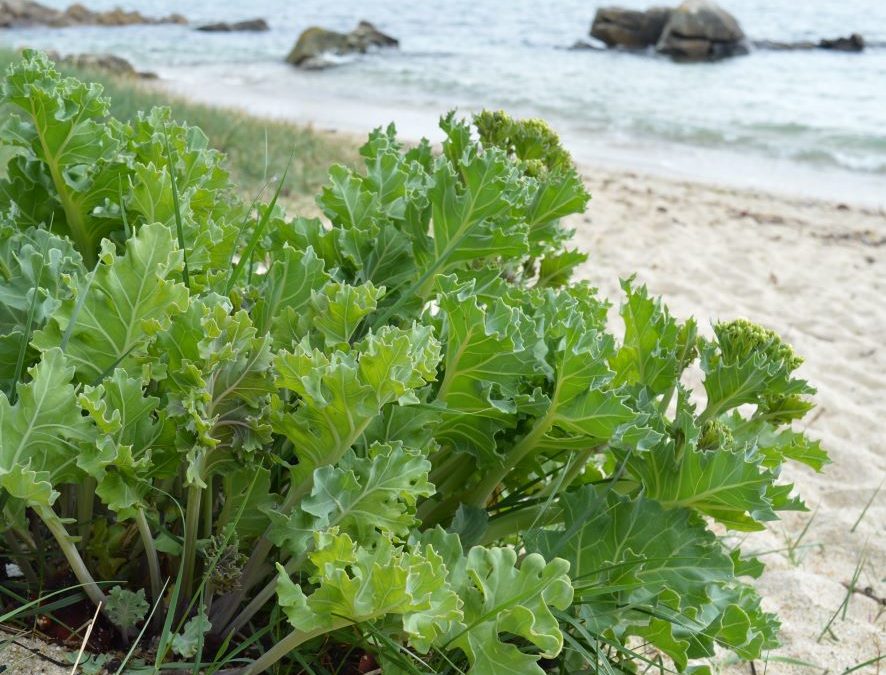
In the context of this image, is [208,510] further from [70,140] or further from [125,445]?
[70,140]

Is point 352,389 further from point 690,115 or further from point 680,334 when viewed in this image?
point 690,115

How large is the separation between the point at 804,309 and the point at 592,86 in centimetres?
1254

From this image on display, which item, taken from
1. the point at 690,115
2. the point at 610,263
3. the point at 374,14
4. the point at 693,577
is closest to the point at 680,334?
the point at 693,577

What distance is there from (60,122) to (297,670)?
117 centimetres

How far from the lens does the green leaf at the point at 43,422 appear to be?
1279 mm

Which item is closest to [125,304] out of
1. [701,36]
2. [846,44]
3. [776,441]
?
[776,441]

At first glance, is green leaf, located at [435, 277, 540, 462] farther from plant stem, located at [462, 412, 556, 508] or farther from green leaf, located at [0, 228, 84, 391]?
green leaf, located at [0, 228, 84, 391]

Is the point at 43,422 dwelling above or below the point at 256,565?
above

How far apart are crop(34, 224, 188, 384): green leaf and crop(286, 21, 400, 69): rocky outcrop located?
19569 millimetres

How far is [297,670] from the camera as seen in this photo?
1.63 metres

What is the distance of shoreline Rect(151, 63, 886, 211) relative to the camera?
10.3 m

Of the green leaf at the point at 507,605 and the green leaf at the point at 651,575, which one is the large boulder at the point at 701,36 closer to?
the green leaf at the point at 651,575

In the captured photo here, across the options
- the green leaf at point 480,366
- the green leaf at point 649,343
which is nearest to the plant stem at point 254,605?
the green leaf at point 480,366

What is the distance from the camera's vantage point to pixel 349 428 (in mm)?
1364
